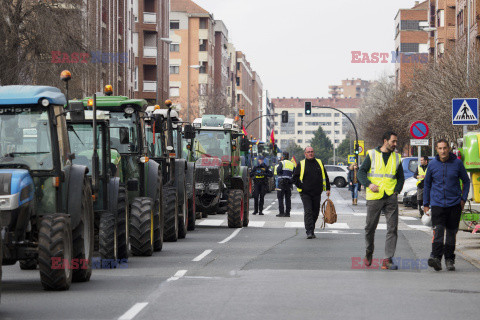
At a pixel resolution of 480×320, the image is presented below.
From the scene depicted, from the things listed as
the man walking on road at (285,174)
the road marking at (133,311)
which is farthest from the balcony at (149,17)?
the road marking at (133,311)

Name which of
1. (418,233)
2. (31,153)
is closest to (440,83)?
(418,233)

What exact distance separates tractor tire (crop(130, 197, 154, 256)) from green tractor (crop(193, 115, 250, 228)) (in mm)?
8647

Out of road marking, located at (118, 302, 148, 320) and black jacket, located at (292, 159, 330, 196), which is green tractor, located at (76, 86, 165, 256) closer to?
black jacket, located at (292, 159, 330, 196)

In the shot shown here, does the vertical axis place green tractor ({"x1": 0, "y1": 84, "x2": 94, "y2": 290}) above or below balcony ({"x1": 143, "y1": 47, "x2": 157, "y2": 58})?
below

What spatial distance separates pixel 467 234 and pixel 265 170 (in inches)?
372

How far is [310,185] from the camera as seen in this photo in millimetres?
21422

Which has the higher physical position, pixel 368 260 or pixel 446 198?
pixel 446 198

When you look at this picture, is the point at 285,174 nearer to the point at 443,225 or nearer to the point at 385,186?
the point at 385,186

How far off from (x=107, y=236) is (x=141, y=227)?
1.97 meters

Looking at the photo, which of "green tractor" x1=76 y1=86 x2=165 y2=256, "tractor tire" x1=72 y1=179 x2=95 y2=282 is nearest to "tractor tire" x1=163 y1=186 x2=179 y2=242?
"green tractor" x1=76 y1=86 x2=165 y2=256

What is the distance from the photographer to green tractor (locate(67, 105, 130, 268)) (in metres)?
15.0

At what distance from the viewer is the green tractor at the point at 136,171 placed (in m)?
17.0

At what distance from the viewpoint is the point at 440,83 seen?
4938cm

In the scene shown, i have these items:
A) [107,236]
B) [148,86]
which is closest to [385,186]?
[107,236]
